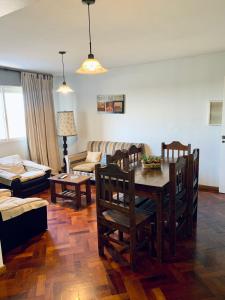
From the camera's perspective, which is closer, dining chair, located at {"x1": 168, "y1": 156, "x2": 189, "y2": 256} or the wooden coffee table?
dining chair, located at {"x1": 168, "y1": 156, "x2": 189, "y2": 256}

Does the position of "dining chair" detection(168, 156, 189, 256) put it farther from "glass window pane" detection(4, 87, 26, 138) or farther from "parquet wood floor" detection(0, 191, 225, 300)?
"glass window pane" detection(4, 87, 26, 138)

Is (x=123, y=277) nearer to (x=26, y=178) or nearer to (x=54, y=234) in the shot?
(x=54, y=234)

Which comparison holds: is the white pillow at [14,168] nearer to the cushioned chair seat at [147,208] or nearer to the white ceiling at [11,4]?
the cushioned chair seat at [147,208]

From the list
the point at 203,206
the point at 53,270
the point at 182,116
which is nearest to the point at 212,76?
the point at 182,116

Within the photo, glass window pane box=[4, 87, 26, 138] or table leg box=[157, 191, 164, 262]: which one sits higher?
glass window pane box=[4, 87, 26, 138]

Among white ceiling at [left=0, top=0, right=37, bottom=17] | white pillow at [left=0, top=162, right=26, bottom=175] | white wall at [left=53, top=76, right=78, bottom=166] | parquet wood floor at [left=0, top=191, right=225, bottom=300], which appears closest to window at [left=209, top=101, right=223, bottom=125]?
parquet wood floor at [left=0, top=191, right=225, bottom=300]

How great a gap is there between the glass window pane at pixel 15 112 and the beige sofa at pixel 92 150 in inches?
49.1

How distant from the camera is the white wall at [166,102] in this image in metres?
4.12

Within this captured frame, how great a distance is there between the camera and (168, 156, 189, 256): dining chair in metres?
2.25

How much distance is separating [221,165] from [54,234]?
2970 millimetres

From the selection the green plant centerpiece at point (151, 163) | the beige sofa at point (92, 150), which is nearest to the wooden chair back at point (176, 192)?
the green plant centerpiece at point (151, 163)

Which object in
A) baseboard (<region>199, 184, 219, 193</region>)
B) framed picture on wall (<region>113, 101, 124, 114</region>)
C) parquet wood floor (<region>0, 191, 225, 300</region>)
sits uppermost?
framed picture on wall (<region>113, 101, 124, 114</region>)

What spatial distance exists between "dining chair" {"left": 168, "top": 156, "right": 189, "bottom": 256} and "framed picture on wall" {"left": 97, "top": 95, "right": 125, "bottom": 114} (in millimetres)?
2794

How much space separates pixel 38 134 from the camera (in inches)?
205
